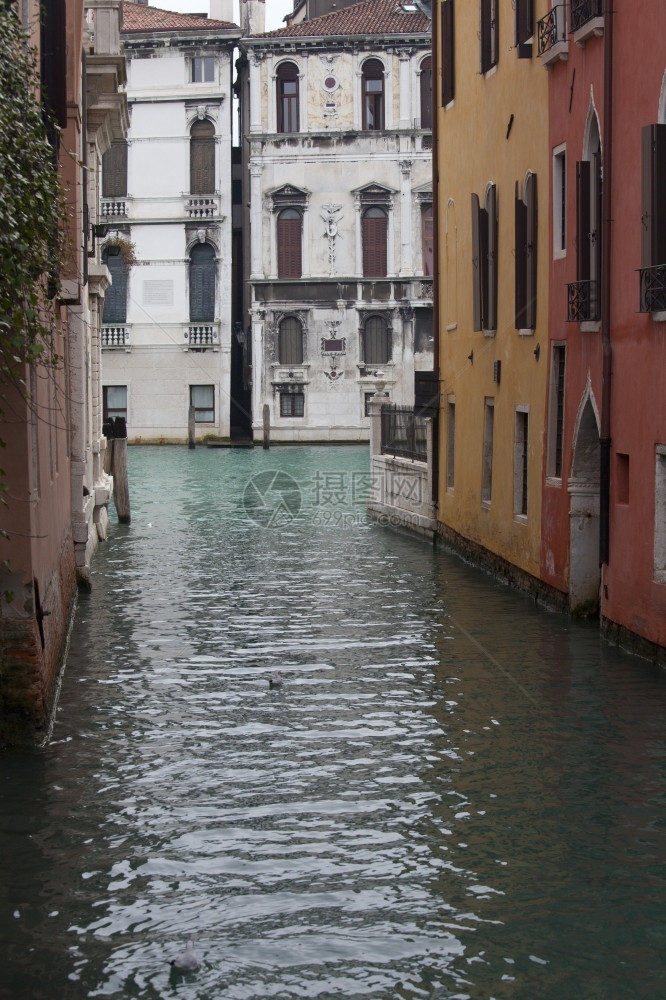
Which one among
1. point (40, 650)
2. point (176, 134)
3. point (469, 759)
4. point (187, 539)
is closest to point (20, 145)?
point (40, 650)

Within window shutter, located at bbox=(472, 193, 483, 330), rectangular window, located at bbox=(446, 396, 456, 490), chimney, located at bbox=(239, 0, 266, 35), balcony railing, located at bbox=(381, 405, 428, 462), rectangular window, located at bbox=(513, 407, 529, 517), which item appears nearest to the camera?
rectangular window, located at bbox=(513, 407, 529, 517)

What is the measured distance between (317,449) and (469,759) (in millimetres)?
35492

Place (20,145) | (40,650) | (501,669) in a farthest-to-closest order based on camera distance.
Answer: (501,669)
(40,650)
(20,145)

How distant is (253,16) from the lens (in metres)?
47.8

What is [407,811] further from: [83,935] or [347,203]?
[347,203]

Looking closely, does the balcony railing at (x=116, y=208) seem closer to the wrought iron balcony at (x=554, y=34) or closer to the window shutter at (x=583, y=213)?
the wrought iron balcony at (x=554, y=34)

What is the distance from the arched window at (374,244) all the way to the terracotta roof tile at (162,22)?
7.01 m

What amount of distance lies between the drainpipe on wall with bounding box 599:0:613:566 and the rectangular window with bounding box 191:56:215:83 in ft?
116

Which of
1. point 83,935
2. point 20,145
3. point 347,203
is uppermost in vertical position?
point 347,203

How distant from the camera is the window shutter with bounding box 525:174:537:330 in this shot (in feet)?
49.6

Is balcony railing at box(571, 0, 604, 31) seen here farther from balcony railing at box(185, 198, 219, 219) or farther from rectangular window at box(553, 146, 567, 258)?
balcony railing at box(185, 198, 219, 219)

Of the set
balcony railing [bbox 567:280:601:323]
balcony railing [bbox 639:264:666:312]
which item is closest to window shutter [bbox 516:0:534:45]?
balcony railing [bbox 567:280:601:323]

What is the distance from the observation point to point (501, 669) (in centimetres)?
1171

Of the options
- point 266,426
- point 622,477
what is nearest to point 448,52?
point 622,477
